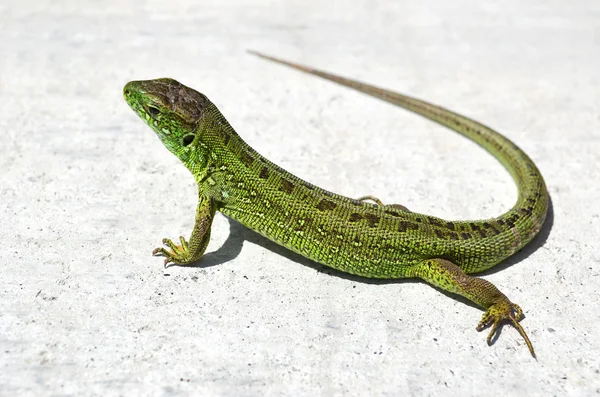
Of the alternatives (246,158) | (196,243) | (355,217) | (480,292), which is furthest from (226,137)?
(480,292)

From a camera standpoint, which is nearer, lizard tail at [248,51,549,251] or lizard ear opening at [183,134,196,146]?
lizard ear opening at [183,134,196,146]

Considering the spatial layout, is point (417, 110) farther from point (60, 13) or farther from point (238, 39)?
point (60, 13)

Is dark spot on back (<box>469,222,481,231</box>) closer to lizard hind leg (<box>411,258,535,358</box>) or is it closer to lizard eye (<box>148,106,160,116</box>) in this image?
lizard hind leg (<box>411,258,535,358</box>)

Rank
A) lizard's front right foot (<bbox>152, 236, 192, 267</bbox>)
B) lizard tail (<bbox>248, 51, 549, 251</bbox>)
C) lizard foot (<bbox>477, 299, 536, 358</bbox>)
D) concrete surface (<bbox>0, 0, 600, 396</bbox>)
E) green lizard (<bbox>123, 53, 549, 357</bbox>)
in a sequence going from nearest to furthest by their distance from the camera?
concrete surface (<bbox>0, 0, 600, 396</bbox>), lizard foot (<bbox>477, 299, 536, 358</bbox>), green lizard (<bbox>123, 53, 549, 357</bbox>), lizard's front right foot (<bbox>152, 236, 192, 267</bbox>), lizard tail (<bbox>248, 51, 549, 251</bbox>)

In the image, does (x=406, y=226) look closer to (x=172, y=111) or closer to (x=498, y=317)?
(x=498, y=317)

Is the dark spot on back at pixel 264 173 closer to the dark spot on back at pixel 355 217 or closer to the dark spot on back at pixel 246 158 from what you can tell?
the dark spot on back at pixel 246 158

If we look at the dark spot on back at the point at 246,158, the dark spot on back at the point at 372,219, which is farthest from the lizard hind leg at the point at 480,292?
the dark spot on back at the point at 246,158

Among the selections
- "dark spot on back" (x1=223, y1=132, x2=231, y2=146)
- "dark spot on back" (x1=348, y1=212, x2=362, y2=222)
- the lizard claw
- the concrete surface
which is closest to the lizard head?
"dark spot on back" (x1=223, y1=132, x2=231, y2=146)

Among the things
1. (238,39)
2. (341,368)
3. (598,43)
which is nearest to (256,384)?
(341,368)
